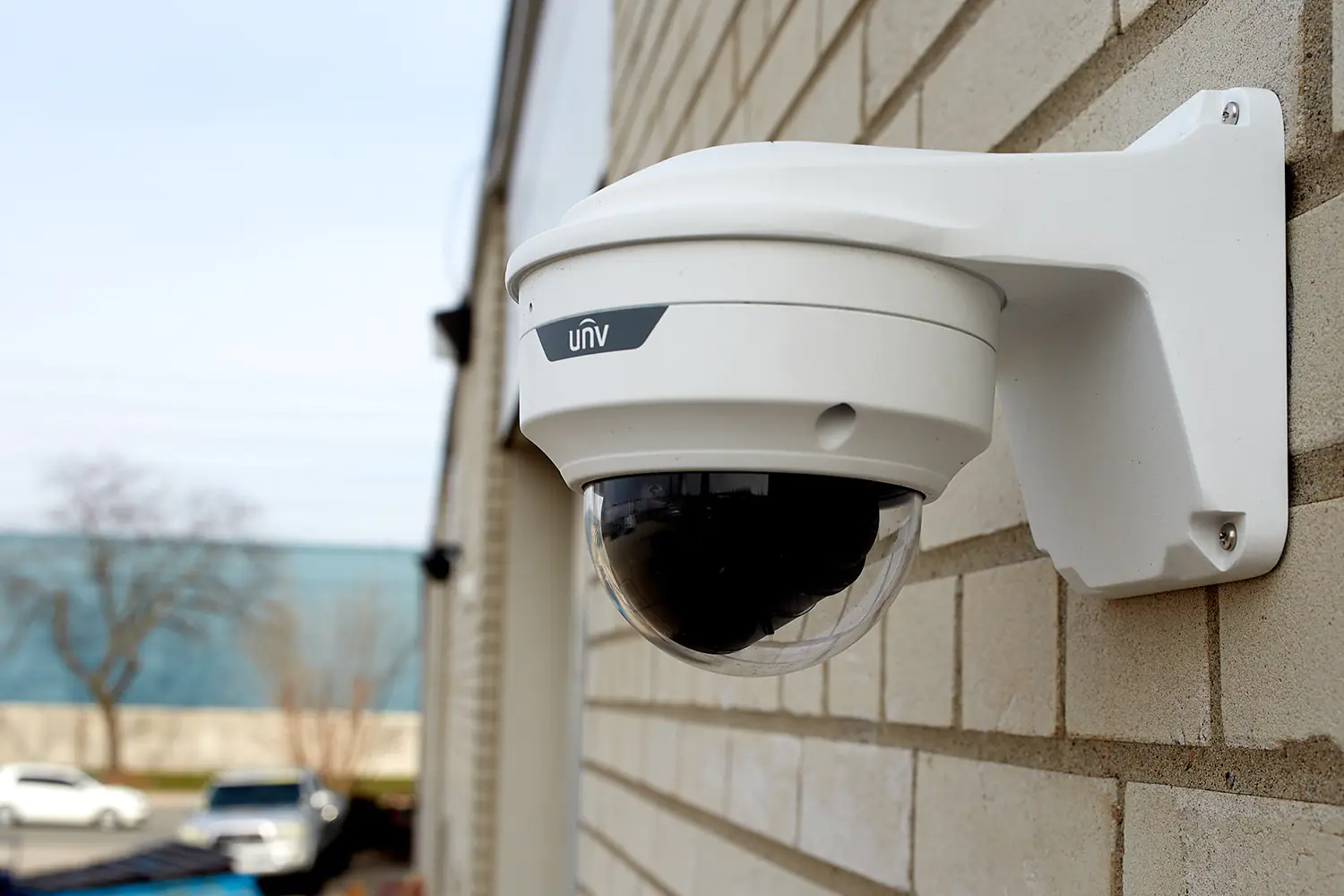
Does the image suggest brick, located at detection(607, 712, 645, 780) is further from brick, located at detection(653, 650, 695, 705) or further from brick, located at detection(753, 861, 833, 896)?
brick, located at detection(753, 861, 833, 896)

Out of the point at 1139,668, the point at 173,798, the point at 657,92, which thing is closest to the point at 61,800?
the point at 173,798

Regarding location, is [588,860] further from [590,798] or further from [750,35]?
[750,35]

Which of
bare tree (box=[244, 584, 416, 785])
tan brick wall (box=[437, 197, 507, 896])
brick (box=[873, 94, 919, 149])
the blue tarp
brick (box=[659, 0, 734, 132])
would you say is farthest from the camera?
bare tree (box=[244, 584, 416, 785])

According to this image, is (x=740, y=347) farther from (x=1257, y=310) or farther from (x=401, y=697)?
(x=401, y=697)

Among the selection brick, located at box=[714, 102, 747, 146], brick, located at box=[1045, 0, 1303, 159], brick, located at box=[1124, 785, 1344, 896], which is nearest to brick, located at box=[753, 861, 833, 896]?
brick, located at box=[1124, 785, 1344, 896]

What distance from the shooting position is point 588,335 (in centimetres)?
68

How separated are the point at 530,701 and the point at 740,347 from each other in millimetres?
6140

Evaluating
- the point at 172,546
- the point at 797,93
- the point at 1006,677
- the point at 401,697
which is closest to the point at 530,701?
the point at 797,93

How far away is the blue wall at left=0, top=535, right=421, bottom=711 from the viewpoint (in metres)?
21.5

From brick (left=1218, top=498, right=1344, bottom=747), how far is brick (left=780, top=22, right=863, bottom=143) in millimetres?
856

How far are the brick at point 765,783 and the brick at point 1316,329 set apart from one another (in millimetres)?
993

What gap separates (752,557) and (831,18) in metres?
1.05

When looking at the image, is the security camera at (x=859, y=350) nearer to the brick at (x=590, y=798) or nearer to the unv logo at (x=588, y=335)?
the unv logo at (x=588, y=335)

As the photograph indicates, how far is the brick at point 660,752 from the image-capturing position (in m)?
2.26
